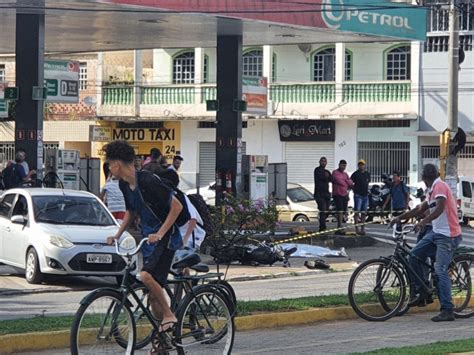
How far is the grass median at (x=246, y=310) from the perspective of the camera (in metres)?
11.5

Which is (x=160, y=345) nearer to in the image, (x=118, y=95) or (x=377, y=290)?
(x=377, y=290)

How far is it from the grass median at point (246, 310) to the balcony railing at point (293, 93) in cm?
3108

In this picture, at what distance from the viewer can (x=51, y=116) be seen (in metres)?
50.4

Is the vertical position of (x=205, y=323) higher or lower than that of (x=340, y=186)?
lower

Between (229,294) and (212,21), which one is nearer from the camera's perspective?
(229,294)

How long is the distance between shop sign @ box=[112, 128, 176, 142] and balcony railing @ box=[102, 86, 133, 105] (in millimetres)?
1462

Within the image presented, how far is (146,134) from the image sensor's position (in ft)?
165

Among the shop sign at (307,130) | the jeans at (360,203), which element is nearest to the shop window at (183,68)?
the shop sign at (307,130)

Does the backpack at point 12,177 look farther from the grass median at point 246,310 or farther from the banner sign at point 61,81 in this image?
the grass median at point 246,310

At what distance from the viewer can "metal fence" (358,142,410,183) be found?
4503cm

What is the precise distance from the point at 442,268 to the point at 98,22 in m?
15.7

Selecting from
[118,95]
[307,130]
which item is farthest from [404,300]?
[118,95]

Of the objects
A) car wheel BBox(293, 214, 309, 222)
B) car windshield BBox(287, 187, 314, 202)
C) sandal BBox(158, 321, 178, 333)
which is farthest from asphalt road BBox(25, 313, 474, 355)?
car windshield BBox(287, 187, 314, 202)

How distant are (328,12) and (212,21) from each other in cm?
294
